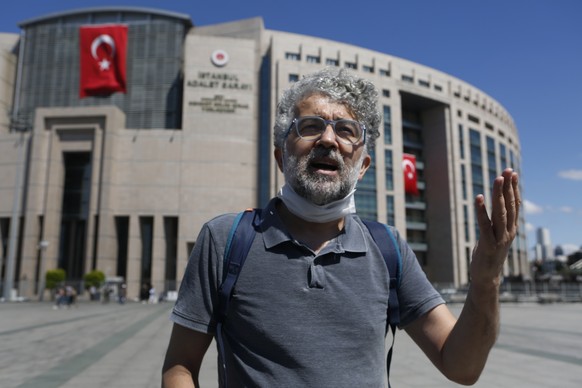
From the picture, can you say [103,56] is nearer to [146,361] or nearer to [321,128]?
[146,361]

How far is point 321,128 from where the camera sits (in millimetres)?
1679

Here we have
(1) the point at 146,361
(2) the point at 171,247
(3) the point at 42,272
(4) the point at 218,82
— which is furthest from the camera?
(2) the point at 171,247

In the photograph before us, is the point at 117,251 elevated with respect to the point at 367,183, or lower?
lower

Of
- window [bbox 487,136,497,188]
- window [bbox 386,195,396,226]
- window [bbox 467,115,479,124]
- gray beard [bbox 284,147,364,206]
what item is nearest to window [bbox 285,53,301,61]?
window [bbox 386,195,396,226]

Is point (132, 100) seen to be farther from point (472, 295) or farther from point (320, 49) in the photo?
point (472, 295)

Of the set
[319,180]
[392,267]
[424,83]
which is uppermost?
[424,83]

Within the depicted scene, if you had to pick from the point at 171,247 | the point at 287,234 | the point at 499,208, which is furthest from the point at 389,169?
the point at 499,208

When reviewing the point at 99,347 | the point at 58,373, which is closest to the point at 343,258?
the point at 58,373

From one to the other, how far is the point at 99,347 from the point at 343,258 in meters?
9.24

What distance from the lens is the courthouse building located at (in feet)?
135

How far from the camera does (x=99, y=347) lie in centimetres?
914

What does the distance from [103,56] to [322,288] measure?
166 ft

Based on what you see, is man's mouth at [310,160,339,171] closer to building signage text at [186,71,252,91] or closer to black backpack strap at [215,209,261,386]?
black backpack strap at [215,209,261,386]

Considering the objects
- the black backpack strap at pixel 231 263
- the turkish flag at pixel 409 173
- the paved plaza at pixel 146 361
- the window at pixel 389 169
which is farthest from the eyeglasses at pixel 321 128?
the turkish flag at pixel 409 173
